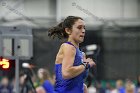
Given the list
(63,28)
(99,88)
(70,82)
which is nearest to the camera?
(70,82)

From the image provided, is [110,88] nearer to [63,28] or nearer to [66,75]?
[63,28]

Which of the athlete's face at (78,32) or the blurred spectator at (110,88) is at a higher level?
the athlete's face at (78,32)

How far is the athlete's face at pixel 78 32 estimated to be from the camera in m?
6.07

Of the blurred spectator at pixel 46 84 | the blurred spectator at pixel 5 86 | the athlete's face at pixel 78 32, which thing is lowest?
the blurred spectator at pixel 5 86

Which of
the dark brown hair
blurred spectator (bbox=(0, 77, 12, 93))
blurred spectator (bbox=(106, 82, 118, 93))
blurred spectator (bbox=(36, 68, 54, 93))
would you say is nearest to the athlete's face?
the dark brown hair

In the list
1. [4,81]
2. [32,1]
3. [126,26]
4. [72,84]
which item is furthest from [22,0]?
[72,84]

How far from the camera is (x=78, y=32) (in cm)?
607

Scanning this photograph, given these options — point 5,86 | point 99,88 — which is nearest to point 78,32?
point 5,86

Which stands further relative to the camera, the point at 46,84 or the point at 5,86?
the point at 5,86

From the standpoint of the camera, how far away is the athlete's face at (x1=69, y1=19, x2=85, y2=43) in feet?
19.9

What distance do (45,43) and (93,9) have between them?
454 centimetres

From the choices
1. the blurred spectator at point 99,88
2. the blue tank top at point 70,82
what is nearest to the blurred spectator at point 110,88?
the blurred spectator at point 99,88

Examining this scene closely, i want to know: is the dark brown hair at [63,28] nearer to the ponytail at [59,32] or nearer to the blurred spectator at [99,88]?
the ponytail at [59,32]

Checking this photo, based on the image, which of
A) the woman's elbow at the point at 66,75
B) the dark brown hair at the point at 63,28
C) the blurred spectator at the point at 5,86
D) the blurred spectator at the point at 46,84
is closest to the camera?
the woman's elbow at the point at 66,75
